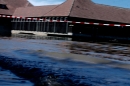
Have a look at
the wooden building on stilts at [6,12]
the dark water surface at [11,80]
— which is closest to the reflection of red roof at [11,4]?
the wooden building on stilts at [6,12]

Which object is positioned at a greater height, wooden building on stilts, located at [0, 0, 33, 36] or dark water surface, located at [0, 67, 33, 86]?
wooden building on stilts, located at [0, 0, 33, 36]

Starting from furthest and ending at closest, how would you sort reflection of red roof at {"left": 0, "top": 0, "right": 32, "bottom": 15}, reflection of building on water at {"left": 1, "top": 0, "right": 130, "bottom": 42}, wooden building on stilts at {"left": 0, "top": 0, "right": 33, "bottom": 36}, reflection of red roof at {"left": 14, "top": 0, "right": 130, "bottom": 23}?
reflection of red roof at {"left": 0, "top": 0, "right": 32, "bottom": 15}, wooden building on stilts at {"left": 0, "top": 0, "right": 33, "bottom": 36}, reflection of red roof at {"left": 14, "top": 0, "right": 130, "bottom": 23}, reflection of building on water at {"left": 1, "top": 0, "right": 130, "bottom": 42}

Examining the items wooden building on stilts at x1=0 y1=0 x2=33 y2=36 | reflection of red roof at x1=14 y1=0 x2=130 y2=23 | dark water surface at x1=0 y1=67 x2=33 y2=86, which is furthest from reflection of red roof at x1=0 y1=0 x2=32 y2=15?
dark water surface at x1=0 y1=67 x2=33 y2=86

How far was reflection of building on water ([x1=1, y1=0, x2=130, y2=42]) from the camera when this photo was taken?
148ft

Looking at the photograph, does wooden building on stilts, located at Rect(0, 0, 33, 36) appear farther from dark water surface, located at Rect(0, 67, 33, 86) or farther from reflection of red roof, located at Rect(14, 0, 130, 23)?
dark water surface, located at Rect(0, 67, 33, 86)

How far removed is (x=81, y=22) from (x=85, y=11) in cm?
465

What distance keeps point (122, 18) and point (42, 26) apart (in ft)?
47.7

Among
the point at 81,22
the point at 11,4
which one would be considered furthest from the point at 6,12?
the point at 81,22

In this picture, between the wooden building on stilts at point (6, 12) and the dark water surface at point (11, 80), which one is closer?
the dark water surface at point (11, 80)

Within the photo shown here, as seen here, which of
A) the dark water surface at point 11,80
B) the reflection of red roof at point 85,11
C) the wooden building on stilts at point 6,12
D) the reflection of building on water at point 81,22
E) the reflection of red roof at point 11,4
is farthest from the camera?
the reflection of red roof at point 11,4

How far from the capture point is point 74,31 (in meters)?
44.9

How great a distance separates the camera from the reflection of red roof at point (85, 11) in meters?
46.4

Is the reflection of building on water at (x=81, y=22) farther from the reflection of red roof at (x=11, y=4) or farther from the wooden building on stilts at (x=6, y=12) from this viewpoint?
the reflection of red roof at (x=11, y=4)

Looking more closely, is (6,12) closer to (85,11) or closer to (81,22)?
(85,11)
